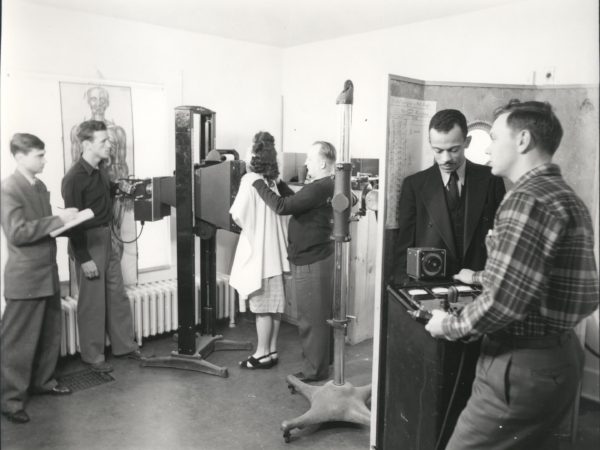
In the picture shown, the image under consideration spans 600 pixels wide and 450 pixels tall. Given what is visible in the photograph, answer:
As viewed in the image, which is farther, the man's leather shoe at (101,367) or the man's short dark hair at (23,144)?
the man's leather shoe at (101,367)

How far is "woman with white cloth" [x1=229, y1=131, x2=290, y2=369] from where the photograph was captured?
11.0 ft

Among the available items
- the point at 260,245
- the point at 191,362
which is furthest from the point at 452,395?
the point at 191,362

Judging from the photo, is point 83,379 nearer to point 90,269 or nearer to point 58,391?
point 58,391

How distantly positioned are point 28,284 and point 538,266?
5.68ft

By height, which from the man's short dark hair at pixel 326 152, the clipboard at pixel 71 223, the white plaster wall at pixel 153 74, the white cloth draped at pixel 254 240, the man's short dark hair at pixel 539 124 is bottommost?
the white cloth draped at pixel 254 240

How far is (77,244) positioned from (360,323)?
2.07 metres

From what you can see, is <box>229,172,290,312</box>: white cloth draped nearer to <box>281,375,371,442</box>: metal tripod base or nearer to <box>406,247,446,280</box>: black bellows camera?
<box>281,375,371,442</box>: metal tripod base

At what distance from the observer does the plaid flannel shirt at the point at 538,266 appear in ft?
4.84

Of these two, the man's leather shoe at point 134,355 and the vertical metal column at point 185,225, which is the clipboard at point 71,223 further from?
the man's leather shoe at point 134,355

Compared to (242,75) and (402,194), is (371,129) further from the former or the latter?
(402,194)

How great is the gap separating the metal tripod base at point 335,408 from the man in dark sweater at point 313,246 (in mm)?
459

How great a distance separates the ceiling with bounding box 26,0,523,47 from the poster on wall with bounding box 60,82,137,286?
0.51 metres

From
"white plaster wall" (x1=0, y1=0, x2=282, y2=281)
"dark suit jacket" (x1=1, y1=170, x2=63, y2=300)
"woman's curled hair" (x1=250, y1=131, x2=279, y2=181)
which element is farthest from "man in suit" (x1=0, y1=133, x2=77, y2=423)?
"woman's curled hair" (x1=250, y1=131, x2=279, y2=181)

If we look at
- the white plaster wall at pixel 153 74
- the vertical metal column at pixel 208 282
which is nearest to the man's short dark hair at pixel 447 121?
the white plaster wall at pixel 153 74
